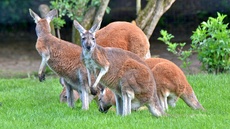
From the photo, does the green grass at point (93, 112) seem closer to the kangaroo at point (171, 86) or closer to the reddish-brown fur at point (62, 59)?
the kangaroo at point (171, 86)

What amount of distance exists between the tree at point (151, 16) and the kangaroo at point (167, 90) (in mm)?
3617

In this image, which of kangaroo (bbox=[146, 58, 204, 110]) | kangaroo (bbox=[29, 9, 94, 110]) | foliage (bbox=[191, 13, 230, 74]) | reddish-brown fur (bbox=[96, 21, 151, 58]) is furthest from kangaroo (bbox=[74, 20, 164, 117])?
foliage (bbox=[191, 13, 230, 74])

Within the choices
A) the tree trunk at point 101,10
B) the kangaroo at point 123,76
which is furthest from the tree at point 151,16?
the kangaroo at point 123,76

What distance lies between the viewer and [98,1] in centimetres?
1193

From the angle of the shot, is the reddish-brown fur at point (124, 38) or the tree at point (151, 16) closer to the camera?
the reddish-brown fur at point (124, 38)

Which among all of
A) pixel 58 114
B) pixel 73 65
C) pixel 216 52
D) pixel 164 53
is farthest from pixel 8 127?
pixel 164 53

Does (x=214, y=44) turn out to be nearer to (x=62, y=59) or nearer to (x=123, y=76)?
(x=62, y=59)

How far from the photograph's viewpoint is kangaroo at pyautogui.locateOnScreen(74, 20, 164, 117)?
749cm

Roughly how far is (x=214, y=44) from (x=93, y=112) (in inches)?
141

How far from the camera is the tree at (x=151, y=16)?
11867 mm

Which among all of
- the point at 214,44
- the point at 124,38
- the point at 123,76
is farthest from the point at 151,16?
the point at 123,76

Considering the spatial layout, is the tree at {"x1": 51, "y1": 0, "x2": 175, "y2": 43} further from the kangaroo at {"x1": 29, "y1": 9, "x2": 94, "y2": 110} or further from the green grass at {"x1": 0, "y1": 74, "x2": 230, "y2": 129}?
the kangaroo at {"x1": 29, "y1": 9, "x2": 94, "y2": 110}

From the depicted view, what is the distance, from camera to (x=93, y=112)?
26.5ft

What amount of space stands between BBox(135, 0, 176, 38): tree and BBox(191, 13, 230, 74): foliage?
34.2 inches
